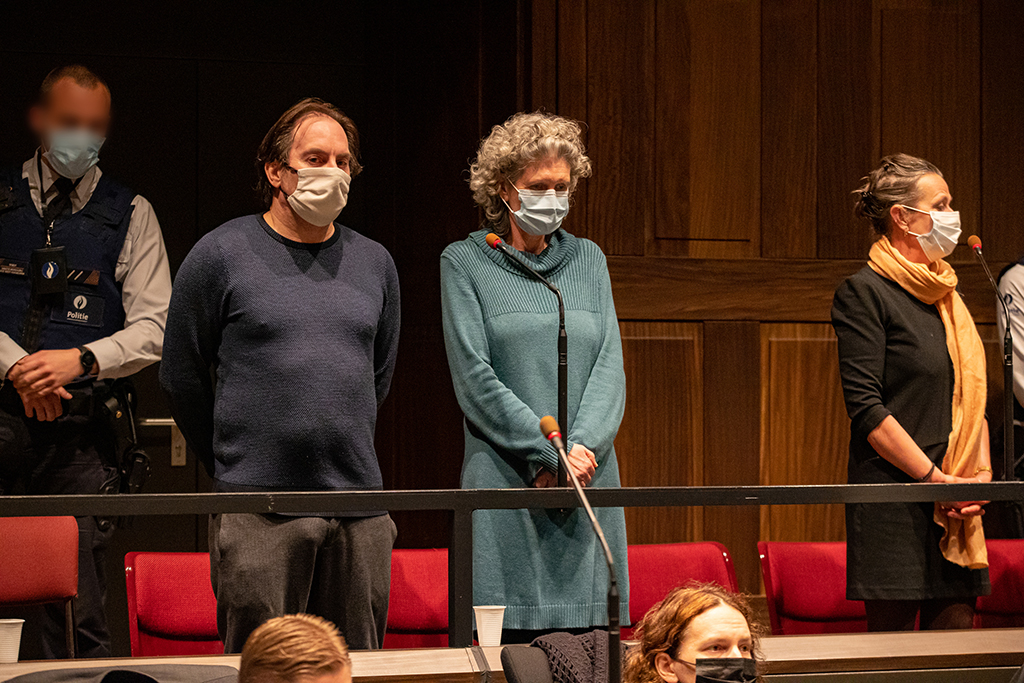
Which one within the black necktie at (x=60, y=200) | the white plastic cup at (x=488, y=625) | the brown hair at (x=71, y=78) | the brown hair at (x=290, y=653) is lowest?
the white plastic cup at (x=488, y=625)

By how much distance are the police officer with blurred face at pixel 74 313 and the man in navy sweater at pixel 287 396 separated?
2.01 feet

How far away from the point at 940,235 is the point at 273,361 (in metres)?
1.78

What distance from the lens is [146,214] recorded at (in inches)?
131

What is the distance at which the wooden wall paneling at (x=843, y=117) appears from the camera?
4.38 metres

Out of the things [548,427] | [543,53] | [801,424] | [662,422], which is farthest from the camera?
[801,424]

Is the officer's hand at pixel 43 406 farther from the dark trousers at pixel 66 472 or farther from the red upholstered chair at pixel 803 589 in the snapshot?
the red upholstered chair at pixel 803 589

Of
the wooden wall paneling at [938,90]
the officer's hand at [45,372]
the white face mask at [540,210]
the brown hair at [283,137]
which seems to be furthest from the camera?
the wooden wall paneling at [938,90]

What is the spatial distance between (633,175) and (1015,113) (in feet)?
4.87

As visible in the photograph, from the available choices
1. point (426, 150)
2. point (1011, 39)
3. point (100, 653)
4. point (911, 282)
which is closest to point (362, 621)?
point (100, 653)

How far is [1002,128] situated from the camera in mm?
4508

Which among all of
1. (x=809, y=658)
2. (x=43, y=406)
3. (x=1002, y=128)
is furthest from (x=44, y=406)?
(x=1002, y=128)

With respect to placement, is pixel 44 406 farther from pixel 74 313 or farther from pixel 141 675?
pixel 141 675

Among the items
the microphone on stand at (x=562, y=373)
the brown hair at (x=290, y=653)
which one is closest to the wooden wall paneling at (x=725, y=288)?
the microphone on stand at (x=562, y=373)

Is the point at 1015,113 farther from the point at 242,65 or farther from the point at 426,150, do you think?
the point at 242,65
